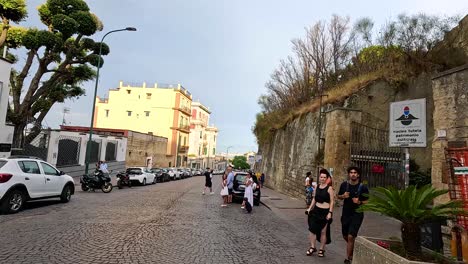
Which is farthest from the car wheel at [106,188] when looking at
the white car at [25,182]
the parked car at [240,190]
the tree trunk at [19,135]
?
the tree trunk at [19,135]

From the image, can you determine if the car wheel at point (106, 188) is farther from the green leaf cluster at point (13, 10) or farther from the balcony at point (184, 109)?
the balcony at point (184, 109)

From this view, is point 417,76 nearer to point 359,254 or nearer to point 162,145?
point 359,254

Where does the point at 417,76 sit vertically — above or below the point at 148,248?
above

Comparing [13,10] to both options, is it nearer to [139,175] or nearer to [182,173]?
[139,175]

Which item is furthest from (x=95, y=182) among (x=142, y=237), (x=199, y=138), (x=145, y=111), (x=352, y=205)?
(x=199, y=138)

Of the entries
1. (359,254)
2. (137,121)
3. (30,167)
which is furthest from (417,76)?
(137,121)

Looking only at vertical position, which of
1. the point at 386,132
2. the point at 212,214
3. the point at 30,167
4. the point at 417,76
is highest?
the point at 417,76

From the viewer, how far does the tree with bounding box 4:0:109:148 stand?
23.8m

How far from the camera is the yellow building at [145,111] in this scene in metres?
71.0

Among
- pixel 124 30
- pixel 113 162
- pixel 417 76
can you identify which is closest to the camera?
pixel 417 76

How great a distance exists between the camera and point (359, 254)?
18.2ft

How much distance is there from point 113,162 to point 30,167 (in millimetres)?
28286

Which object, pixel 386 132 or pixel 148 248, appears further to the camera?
pixel 386 132

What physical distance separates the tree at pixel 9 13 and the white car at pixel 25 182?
1363cm
